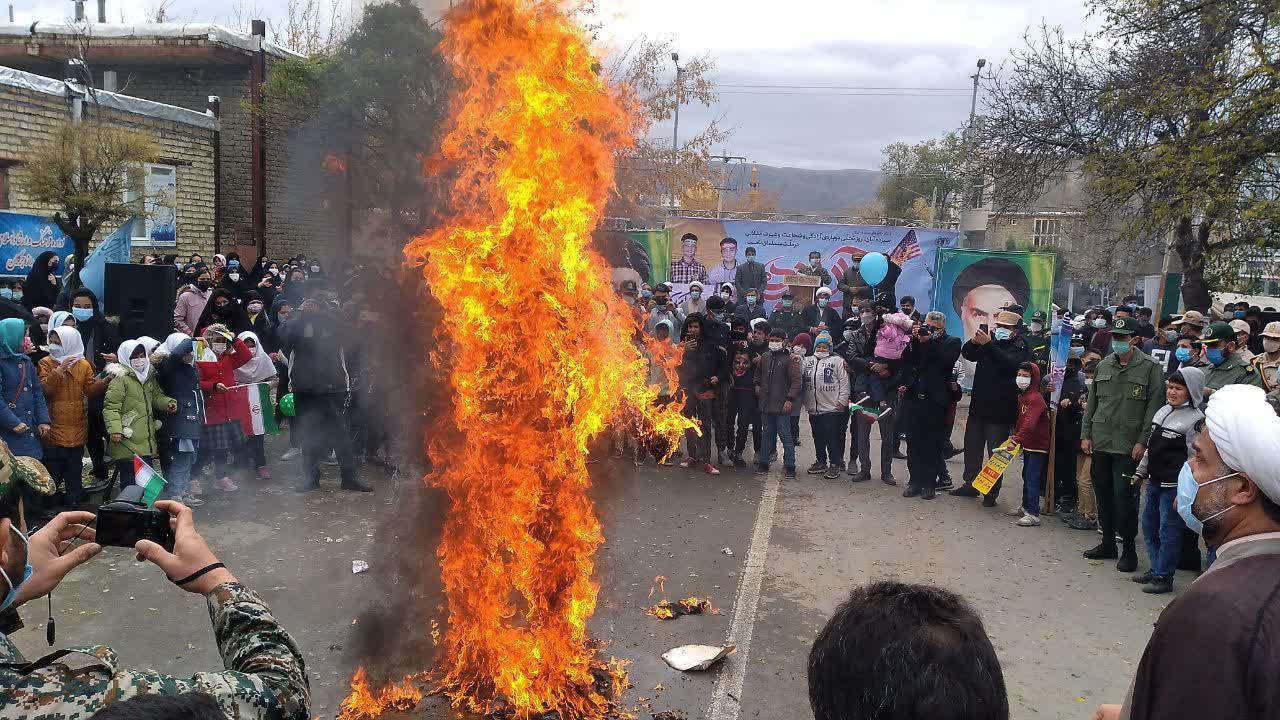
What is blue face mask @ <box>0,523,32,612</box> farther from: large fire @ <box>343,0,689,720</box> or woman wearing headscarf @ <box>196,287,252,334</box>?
woman wearing headscarf @ <box>196,287,252,334</box>

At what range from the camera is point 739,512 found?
974cm

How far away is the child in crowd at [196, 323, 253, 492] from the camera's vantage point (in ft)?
30.9

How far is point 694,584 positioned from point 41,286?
1072 centimetres

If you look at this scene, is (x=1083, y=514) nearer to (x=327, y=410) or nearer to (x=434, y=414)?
(x=434, y=414)

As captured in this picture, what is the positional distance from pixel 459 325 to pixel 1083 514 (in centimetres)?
781

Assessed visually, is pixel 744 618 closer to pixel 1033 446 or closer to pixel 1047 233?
pixel 1033 446

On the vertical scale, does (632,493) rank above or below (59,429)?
below

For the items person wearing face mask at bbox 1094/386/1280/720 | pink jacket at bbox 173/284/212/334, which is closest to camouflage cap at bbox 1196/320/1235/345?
person wearing face mask at bbox 1094/386/1280/720

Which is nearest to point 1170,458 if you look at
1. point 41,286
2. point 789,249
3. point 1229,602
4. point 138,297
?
point 1229,602

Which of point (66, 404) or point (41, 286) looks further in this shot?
point (41, 286)

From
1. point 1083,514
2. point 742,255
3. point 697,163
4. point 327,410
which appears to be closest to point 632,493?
point 327,410

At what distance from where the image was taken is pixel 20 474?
2459 millimetres

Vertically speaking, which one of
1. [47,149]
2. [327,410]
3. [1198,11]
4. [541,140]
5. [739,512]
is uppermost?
[1198,11]

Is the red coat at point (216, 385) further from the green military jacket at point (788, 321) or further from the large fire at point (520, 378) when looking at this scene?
the green military jacket at point (788, 321)
